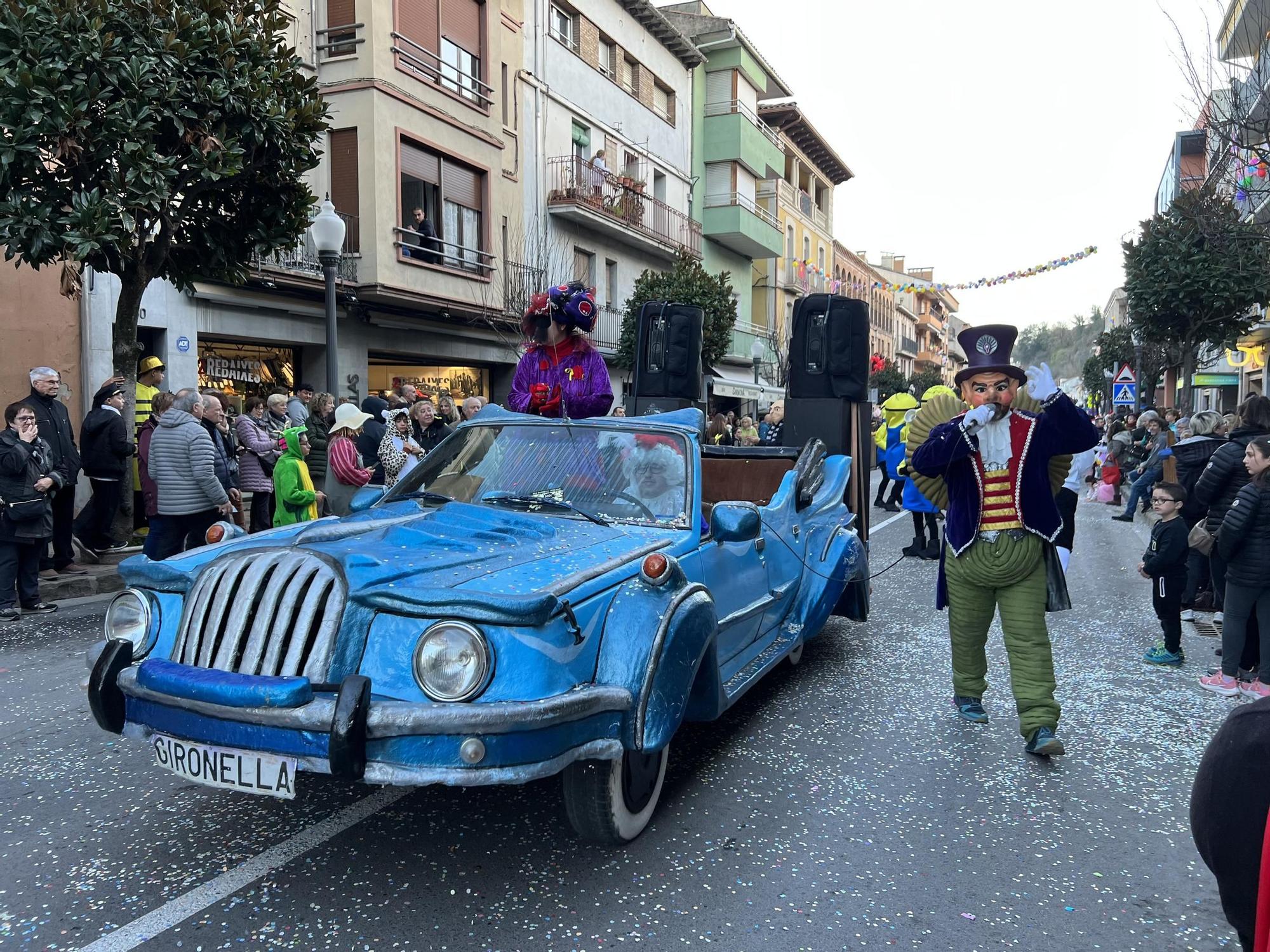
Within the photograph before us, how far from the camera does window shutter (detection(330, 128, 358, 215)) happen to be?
1576 centimetres

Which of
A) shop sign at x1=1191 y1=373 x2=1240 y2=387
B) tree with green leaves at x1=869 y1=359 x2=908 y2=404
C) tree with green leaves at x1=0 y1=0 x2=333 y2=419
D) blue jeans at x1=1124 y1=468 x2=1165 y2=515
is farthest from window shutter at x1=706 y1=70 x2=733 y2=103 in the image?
tree with green leaves at x1=0 y1=0 x2=333 y2=419

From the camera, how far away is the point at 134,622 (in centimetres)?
315

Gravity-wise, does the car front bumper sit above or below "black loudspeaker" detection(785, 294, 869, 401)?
below

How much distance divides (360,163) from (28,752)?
13300 mm

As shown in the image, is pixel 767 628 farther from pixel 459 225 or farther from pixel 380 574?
pixel 459 225

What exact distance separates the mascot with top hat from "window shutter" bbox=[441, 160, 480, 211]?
14872mm

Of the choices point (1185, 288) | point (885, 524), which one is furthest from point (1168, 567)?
point (1185, 288)

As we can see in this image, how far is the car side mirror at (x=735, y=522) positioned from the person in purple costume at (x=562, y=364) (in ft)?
6.76

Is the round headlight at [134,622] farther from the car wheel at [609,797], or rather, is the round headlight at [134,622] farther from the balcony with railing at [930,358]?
the balcony with railing at [930,358]

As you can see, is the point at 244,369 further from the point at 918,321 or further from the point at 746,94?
the point at 918,321

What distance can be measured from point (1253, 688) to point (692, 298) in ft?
61.2

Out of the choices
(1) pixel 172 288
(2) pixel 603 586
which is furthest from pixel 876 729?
(1) pixel 172 288

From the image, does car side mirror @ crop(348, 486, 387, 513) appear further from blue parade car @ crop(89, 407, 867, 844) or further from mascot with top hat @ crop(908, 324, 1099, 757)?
mascot with top hat @ crop(908, 324, 1099, 757)

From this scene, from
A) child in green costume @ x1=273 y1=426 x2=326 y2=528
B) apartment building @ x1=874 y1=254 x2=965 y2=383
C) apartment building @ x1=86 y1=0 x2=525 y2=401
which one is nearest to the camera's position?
child in green costume @ x1=273 y1=426 x2=326 y2=528
